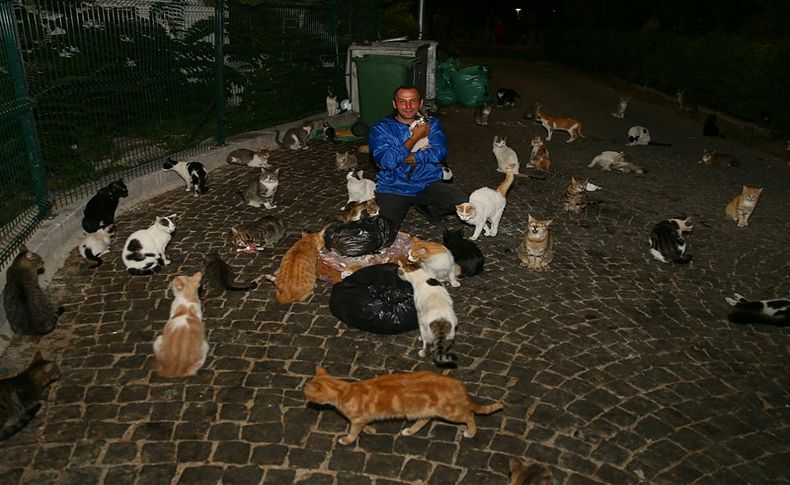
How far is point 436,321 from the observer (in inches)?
197

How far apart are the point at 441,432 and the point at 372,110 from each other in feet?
32.1

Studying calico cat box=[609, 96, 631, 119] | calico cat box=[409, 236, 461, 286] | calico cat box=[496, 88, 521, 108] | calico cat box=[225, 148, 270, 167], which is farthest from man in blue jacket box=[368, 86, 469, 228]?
calico cat box=[609, 96, 631, 119]

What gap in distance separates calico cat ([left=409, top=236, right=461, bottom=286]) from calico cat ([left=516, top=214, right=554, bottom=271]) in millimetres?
1165

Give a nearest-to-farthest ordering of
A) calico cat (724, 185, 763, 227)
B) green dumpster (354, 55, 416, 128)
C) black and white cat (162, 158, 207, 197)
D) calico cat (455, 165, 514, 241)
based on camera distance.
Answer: calico cat (455, 165, 514, 241), calico cat (724, 185, 763, 227), black and white cat (162, 158, 207, 197), green dumpster (354, 55, 416, 128)

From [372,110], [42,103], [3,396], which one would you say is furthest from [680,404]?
[372,110]

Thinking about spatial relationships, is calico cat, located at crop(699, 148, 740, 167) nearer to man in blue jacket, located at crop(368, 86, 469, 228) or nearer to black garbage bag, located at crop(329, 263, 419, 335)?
man in blue jacket, located at crop(368, 86, 469, 228)

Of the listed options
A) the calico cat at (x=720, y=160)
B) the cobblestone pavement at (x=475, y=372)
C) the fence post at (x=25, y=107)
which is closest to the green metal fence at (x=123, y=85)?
the fence post at (x=25, y=107)

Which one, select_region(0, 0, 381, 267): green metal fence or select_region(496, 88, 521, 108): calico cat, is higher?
select_region(0, 0, 381, 267): green metal fence

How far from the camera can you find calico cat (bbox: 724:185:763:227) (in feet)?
28.3

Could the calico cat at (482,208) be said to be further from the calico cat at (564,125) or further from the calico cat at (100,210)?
the calico cat at (564,125)

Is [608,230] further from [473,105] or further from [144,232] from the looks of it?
[473,105]

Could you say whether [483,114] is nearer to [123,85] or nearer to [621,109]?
[621,109]

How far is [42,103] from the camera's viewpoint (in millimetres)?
7234

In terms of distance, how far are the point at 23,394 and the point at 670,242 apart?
Answer: 727 centimetres
